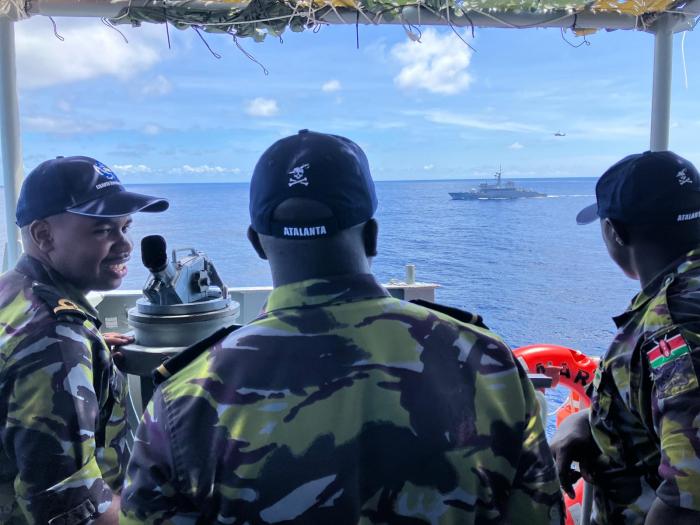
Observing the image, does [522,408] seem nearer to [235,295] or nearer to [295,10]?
[295,10]

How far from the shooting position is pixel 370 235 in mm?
994

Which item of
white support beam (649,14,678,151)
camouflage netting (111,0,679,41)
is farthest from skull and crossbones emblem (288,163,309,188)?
white support beam (649,14,678,151)

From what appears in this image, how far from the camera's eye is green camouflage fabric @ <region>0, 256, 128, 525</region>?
1264mm

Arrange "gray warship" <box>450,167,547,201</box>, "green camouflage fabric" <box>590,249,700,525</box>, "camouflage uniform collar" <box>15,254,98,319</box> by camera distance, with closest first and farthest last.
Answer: "green camouflage fabric" <box>590,249,700,525</box>
"camouflage uniform collar" <box>15,254,98,319</box>
"gray warship" <box>450,167,547,201</box>

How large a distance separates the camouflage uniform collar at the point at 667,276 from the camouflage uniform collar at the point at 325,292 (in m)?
→ 0.78

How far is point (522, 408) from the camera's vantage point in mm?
970

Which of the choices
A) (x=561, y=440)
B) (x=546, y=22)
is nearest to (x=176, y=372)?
(x=561, y=440)

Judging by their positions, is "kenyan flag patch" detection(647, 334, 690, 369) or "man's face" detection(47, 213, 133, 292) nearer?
"kenyan flag patch" detection(647, 334, 690, 369)

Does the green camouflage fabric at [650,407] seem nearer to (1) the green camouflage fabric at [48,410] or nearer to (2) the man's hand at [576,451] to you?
(2) the man's hand at [576,451]

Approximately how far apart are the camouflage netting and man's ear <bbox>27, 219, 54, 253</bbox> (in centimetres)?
144

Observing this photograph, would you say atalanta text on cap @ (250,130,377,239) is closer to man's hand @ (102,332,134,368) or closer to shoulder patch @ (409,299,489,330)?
shoulder patch @ (409,299,489,330)

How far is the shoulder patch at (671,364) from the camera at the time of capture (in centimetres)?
115

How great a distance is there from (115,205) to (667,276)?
146cm

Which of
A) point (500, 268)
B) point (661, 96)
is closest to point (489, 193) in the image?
point (500, 268)
